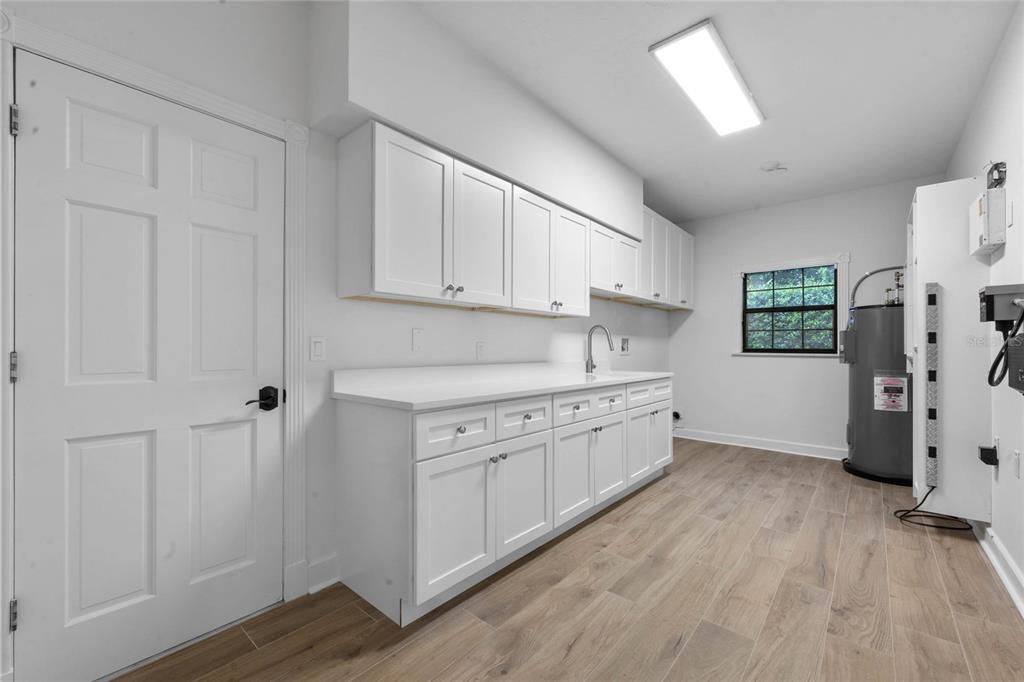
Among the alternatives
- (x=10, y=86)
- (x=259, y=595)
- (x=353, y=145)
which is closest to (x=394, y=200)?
(x=353, y=145)

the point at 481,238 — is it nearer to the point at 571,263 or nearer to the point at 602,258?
the point at 571,263

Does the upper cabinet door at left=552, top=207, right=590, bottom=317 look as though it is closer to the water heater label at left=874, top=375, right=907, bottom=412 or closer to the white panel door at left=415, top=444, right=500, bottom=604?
the white panel door at left=415, top=444, right=500, bottom=604

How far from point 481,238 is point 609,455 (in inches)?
62.2

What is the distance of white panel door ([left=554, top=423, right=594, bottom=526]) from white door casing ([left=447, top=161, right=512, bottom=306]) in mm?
857

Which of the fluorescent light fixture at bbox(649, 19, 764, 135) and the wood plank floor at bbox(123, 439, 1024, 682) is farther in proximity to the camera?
the fluorescent light fixture at bbox(649, 19, 764, 135)

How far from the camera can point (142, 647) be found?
1605mm

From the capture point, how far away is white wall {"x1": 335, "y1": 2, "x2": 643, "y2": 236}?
195 cm

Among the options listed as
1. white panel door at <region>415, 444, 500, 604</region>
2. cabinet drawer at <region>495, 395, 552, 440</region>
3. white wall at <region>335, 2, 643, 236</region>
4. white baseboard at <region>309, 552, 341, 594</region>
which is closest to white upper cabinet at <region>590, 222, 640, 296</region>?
white wall at <region>335, 2, 643, 236</region>

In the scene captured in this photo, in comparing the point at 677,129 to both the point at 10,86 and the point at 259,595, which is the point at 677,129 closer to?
the point at 10,86

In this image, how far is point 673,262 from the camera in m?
4.83

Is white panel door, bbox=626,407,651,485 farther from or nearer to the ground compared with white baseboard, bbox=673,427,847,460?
farther from the ground

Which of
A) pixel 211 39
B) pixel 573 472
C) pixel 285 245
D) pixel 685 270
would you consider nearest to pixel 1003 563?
pixel 573 472

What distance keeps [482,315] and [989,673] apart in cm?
263

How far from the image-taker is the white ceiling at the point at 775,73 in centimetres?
214
